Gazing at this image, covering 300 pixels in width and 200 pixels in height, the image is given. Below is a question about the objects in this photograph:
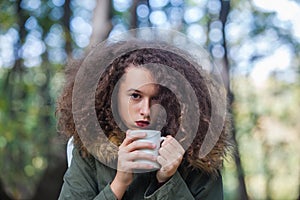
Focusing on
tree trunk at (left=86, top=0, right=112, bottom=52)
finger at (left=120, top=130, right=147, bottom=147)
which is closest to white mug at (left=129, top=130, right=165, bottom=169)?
finger at (left=120, top=130, right=147, bottom=147)

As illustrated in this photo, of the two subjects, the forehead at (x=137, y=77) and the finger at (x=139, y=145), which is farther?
the forehead at (x=137, y=77)

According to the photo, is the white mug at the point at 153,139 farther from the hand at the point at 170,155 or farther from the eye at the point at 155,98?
the eye at the point at 155,98

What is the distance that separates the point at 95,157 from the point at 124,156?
186mm

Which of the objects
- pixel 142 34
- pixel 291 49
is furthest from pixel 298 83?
pixel 142 34

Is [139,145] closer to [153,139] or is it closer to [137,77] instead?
[153,139]

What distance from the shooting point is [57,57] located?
7527 mm

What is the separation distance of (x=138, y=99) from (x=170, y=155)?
177mm

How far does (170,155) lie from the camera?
1400mm

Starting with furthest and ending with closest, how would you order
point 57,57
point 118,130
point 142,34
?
point 57,57
point 142,34
point 118,130

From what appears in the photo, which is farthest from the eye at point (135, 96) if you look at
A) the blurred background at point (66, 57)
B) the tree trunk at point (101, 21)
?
the blurred background at point (66, 57)

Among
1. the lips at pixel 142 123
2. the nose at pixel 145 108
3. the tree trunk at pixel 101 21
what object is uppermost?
the tree trunk at pixel 101 21

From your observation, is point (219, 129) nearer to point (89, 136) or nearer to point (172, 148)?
point (172, 148)

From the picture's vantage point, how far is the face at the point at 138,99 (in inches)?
57.6

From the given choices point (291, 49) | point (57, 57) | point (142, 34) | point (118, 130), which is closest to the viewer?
point (118, 130)
